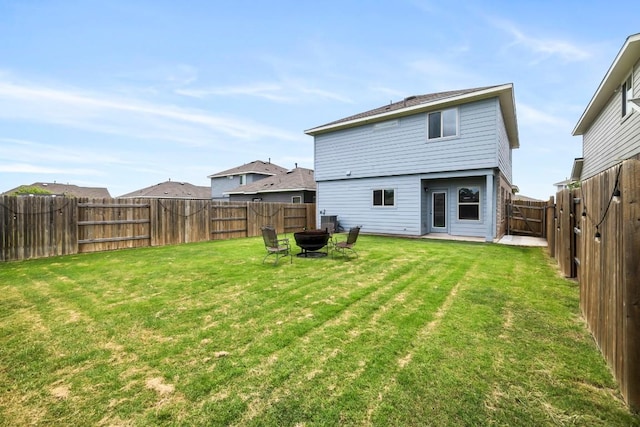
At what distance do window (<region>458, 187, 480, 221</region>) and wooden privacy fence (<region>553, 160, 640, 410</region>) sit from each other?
9810 millimetres

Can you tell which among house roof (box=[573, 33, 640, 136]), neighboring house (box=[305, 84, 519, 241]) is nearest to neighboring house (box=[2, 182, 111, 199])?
neighboring house (box=[305, 84, 519, 241])

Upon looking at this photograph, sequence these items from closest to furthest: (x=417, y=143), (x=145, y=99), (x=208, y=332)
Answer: (x=208, y=332) < (x=417, y=143) < (x=145, y=99)

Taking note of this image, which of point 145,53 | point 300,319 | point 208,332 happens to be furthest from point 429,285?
point 145,53

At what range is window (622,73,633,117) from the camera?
825 centimetres

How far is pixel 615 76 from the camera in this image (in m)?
8.81

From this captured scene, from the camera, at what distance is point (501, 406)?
225cm

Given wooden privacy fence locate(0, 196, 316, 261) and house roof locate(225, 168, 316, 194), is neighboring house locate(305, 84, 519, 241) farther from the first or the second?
wooden privacy fence locate(0, 196, 316, 261)

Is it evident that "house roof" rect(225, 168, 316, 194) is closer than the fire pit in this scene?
No

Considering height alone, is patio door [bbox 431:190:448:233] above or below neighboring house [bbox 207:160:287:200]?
below

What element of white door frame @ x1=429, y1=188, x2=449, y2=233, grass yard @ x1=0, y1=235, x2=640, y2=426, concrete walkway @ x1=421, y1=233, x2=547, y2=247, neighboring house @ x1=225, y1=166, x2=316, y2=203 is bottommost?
grass yard @ x1=0, y1=235, x2=640, y2=426

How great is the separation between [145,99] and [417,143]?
19.1 metres

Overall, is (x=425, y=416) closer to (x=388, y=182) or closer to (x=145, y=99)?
(x=388, y=182)

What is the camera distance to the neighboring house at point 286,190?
73.4 ft

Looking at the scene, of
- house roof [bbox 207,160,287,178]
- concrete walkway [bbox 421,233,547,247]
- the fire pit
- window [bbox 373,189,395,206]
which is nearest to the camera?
the fire pit
